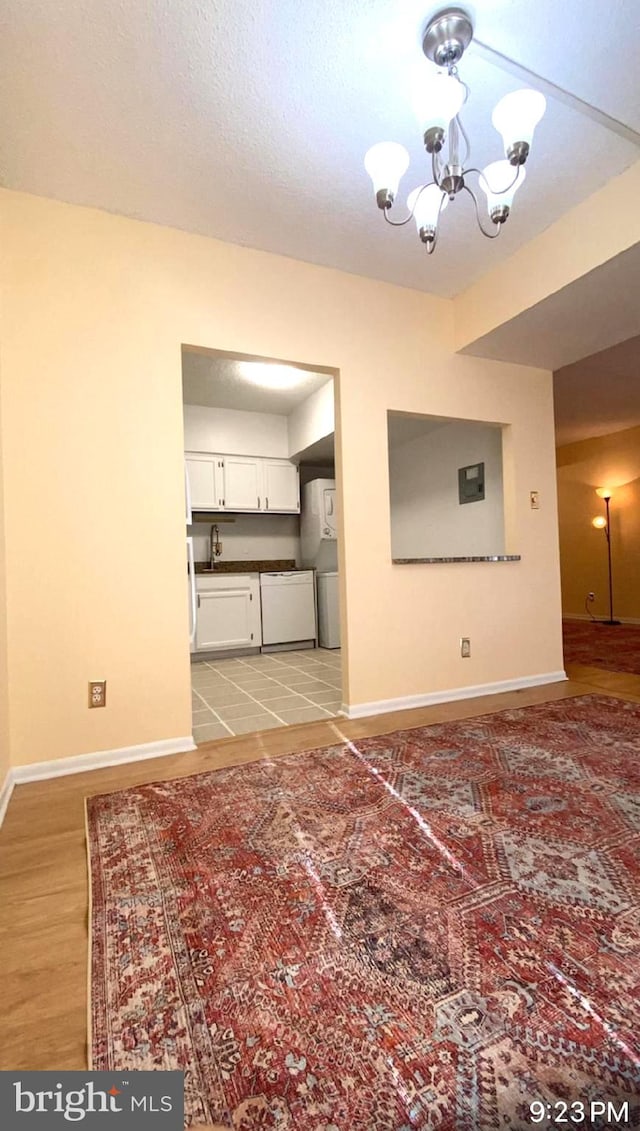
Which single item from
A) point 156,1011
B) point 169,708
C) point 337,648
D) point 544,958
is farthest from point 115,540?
point 337,648

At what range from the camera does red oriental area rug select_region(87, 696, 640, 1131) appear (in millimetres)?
717

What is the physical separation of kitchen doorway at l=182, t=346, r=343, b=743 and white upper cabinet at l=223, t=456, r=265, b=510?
10mm

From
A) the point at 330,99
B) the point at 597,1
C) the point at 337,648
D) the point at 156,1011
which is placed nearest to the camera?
the point at 156,1011

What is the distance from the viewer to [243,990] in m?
0.90

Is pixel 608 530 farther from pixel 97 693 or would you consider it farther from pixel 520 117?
pixel 97 693

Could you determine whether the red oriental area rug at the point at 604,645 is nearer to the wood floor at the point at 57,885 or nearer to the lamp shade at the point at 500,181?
the wood floor at the point at 57,885

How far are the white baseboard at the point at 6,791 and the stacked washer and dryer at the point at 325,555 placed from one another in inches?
128

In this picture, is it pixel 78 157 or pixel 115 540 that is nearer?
pixel 78 157

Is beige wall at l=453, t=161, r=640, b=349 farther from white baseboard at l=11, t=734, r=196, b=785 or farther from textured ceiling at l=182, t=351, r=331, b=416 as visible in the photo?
white baseboard at l=11, t=734, r=196, b=785

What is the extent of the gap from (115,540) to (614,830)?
7.07 ft

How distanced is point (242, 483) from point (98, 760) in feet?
10.7

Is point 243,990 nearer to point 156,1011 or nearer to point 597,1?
point 156,1011

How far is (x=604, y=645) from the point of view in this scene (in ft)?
15.0

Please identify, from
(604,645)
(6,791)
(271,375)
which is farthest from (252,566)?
(604,645)
